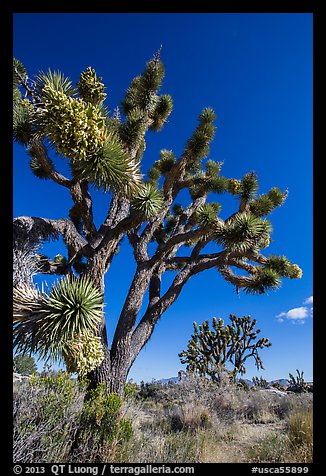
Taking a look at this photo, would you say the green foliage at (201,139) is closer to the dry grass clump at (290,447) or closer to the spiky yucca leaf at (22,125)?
the spiky yucca leaf at (22,125)

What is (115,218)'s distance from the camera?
702 cm

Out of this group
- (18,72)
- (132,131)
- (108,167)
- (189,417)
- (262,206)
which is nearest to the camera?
(108,167)

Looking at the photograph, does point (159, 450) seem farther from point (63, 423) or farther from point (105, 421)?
point (63, 423)

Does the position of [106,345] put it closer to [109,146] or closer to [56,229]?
[56,229]

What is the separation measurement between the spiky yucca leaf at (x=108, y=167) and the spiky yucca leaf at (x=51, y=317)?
1.65m

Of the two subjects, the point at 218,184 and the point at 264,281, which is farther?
the point at 218,184

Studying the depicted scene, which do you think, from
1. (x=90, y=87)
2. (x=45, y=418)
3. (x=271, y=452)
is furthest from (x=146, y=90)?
(x=271, y=452)

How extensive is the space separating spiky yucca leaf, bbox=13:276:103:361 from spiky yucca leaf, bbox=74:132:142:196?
165cm

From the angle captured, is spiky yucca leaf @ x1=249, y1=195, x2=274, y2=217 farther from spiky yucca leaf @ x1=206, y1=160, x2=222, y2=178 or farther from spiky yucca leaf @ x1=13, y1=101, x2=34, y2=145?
spiky yucca leaf @ x1=13, y1=101, x2=34, y2=145

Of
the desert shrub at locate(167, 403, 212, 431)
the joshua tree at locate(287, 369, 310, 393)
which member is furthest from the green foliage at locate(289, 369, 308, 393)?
the desert shrub at locate(167, 403, 212, 431)

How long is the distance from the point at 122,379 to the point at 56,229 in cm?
320

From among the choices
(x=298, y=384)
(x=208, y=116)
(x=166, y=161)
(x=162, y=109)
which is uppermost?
(x=162, y=109)

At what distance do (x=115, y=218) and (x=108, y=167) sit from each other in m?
2.65
